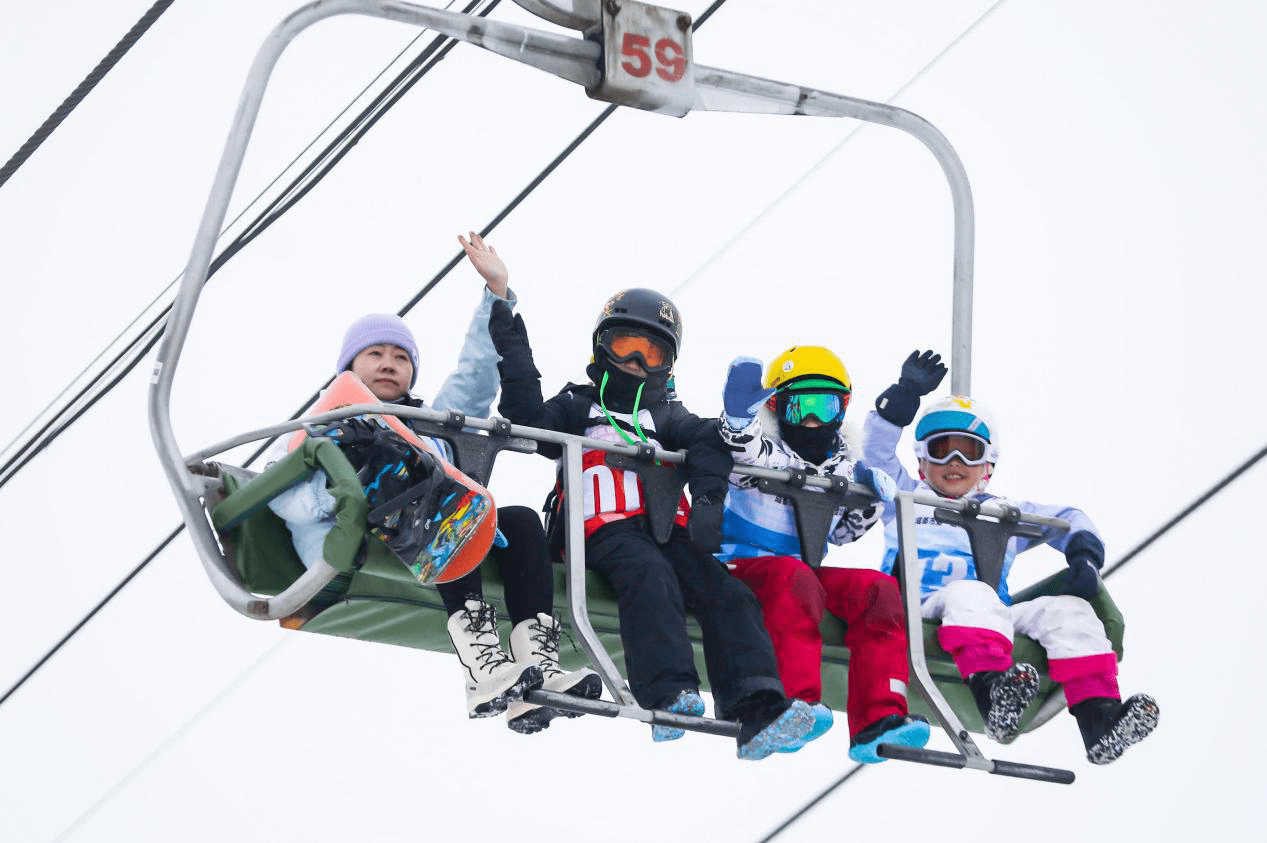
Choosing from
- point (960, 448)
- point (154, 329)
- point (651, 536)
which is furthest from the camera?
point (154, 329)

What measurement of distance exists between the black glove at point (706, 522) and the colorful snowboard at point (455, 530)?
0.41 m

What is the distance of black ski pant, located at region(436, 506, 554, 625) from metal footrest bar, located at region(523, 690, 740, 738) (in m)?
0.23

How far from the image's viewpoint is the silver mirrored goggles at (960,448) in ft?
13.7

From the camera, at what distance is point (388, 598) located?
3457 millimetres

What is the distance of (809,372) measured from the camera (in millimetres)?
3977

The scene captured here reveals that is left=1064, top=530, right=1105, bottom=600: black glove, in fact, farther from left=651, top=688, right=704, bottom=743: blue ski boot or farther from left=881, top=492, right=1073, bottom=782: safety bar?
left=651, top=688, right=704, bottom=743: blue ski boot

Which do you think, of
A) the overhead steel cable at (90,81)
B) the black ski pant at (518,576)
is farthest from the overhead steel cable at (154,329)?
the black ski pant at (518,576)

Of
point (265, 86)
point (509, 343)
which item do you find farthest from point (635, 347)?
point (265, 86)

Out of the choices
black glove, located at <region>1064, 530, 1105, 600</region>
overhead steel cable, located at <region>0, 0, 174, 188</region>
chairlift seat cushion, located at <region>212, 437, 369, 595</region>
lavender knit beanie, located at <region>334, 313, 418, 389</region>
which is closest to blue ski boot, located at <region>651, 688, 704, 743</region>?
chairlift seat cushion, located at <region>212, 437, 369, 595</region>

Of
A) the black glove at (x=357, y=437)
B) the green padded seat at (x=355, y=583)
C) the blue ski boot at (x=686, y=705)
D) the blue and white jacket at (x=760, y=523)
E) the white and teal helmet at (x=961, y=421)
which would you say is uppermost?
the white and teal helmet at (x=961, y=421)

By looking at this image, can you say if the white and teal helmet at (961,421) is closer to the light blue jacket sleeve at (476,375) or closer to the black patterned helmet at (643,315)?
the black patterned helmet at (643,315)

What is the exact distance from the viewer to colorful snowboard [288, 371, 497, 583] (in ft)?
10.7

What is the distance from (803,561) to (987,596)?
0.36 metres

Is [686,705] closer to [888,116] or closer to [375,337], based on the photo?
[375,337]
